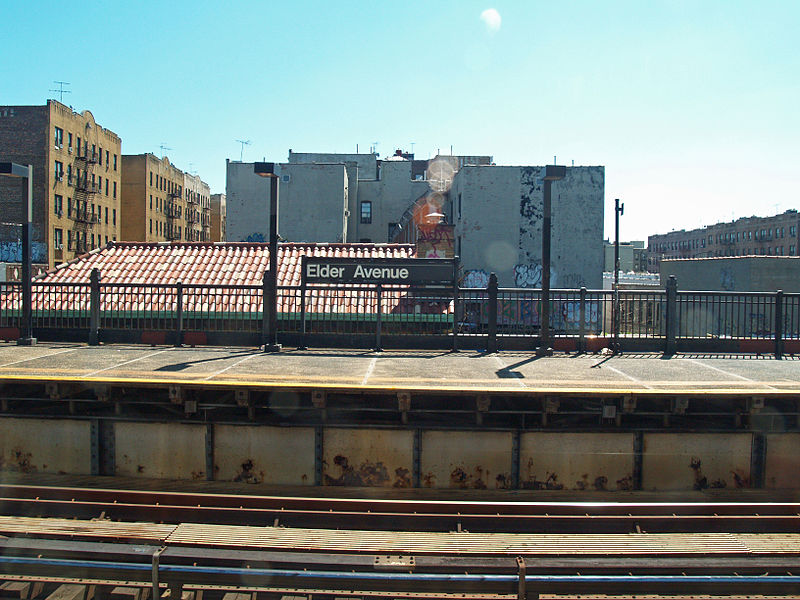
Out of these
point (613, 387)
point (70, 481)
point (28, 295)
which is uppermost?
point (28, 295)

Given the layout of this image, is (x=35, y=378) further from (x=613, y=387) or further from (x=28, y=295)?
(x=613, y=387)

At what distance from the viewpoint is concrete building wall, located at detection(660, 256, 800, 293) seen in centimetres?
3688

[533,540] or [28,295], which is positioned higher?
[28,295]

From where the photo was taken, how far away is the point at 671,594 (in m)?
5.80

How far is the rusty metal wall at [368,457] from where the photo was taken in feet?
30.4

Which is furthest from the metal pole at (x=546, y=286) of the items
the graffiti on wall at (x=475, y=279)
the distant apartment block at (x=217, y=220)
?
the distant apartment block at (x=217, y=220)

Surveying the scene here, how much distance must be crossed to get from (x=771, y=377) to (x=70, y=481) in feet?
40.3

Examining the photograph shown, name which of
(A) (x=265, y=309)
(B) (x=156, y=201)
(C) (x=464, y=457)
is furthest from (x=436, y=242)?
(B) (x=156, y=201)

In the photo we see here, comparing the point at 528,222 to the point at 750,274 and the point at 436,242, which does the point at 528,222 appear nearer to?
the point at 750,274

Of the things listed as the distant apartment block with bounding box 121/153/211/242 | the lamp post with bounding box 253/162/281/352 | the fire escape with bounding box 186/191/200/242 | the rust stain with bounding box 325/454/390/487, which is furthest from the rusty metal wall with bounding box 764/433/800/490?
the fire escape with bounding box 186/191/200/242

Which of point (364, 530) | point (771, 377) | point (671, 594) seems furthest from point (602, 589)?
point (771, 377)

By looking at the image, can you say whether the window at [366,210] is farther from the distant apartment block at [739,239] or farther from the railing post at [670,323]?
the railing post at [670,323]

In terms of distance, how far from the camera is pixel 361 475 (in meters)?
9.29

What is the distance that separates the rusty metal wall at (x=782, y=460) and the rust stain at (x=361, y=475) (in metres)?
6.26
